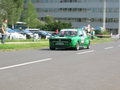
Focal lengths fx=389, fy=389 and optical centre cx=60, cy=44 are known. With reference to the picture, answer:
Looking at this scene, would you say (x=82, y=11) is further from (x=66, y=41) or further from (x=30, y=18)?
(x=66, y=41)

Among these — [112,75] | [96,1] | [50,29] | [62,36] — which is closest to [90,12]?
[96,1]

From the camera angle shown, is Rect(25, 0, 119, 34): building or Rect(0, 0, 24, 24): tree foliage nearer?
Rect(0, 0, 24, 24): tree foliage

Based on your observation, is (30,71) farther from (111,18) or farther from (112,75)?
(111,18)

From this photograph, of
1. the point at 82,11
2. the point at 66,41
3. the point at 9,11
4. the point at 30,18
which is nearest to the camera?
the point at 66,41

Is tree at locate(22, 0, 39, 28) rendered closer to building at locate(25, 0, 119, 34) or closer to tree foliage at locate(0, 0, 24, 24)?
tree foliage at locate(0, 0, 24, 24)

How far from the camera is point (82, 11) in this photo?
371 ft

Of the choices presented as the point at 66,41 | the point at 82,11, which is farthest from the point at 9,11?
the point at 66,41

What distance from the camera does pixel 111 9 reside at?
111062 millimetres

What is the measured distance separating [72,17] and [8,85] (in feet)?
350

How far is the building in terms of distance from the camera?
111062 millimetres

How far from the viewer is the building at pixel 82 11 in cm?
11106

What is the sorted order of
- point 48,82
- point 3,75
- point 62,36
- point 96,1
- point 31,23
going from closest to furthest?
point 48,82
point 3,75
point 62,36
point 31,23
point 96,1

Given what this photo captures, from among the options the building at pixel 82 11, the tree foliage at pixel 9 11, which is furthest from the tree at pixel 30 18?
the building at pixel 82 11

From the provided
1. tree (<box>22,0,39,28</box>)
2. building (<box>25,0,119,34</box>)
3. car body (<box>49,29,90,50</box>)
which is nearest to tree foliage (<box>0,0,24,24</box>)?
tree (<box>22,0,39,28</box>)
